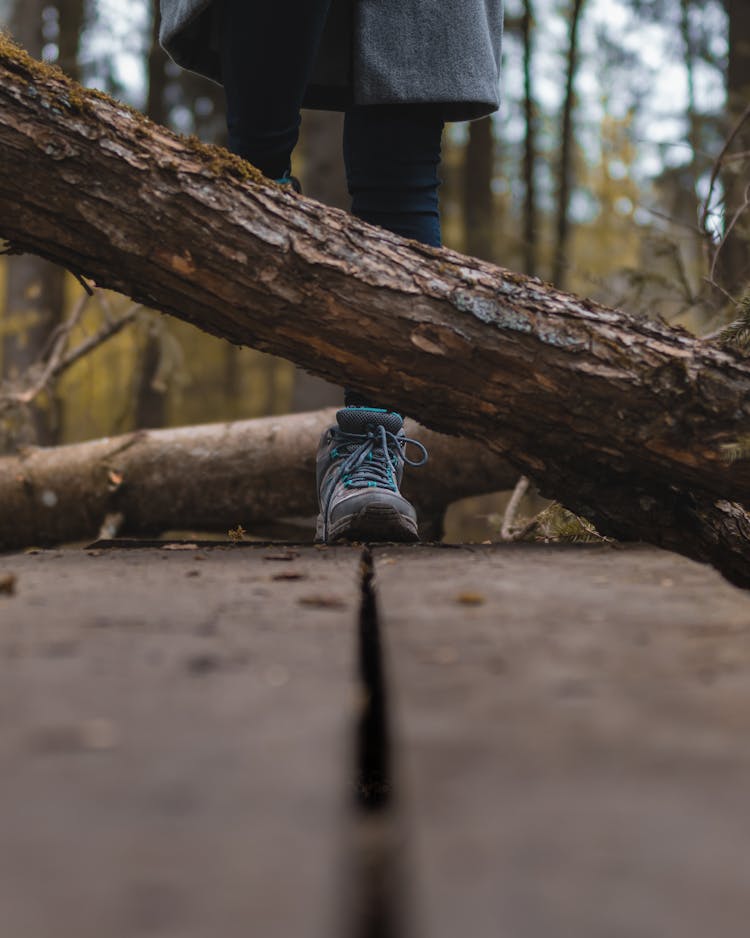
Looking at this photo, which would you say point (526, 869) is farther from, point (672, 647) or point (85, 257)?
point (85, 257)

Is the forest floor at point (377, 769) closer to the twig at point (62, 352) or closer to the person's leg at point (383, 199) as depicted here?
the person's leg at point (383, 199)

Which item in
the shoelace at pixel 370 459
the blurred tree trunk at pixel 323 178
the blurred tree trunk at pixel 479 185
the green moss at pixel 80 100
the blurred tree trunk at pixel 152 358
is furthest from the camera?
the blurred tree trunk at pixel 479 185

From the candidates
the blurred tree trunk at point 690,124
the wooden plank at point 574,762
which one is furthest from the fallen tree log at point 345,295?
the blurred tree trunk at point 690,124

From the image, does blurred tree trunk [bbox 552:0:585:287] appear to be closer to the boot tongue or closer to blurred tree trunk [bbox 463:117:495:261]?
blurred tree trunk [bbox 463:117:495:261]

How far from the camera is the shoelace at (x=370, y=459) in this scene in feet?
7.32

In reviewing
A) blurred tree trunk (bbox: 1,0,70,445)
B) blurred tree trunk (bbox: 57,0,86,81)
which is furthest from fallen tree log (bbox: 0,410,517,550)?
blurred tree trunk (bbox: 57,0,86,81)

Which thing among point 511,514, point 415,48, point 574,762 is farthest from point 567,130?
point 574,762

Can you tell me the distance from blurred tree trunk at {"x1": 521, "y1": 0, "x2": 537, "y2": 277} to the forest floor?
7584 mm

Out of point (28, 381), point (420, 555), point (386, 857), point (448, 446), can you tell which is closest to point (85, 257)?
point (420, 555)

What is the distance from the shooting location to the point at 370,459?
7.63ft

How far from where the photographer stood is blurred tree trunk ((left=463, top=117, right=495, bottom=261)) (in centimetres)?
841

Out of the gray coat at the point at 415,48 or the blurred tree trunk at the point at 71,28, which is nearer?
the gray coat at the point at 415,48

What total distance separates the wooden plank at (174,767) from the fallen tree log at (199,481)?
289 centimetres

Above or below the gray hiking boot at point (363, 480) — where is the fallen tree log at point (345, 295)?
above
